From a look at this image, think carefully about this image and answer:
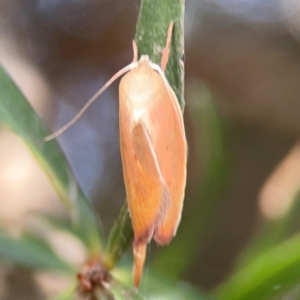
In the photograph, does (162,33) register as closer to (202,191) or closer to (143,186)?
(143,186)

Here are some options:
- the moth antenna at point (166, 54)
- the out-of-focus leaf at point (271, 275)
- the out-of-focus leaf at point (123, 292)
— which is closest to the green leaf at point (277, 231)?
the out-of-focus leaf at point (271, 275)

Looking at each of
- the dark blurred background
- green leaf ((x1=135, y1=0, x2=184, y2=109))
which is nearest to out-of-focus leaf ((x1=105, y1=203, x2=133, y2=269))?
green leaf ((x1=135, y1=0, x2=184, y2=109))

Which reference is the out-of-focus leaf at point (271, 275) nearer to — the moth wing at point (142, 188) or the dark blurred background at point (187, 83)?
the moth wing at point (142, 188)

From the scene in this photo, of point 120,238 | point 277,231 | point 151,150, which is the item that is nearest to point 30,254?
point 120,238

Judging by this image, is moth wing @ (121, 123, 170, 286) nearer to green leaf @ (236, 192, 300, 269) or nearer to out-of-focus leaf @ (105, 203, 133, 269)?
out-of-focus leaf @ (105, 203, 133, 269)

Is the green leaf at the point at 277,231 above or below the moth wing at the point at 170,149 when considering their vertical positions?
below

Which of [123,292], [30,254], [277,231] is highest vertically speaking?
[30,254]
